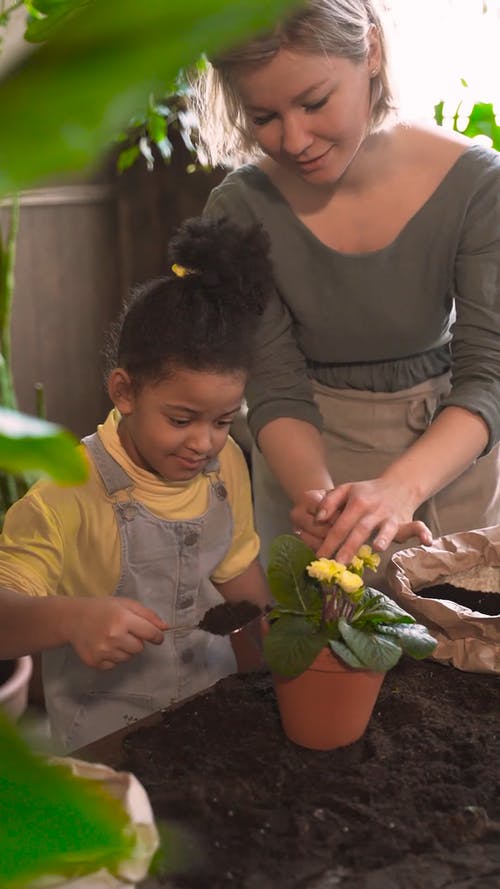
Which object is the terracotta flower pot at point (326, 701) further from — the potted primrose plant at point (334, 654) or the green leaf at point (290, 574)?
the green leaf at point (290, 574)

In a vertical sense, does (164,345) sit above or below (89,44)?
below

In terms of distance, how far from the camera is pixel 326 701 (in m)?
1.22

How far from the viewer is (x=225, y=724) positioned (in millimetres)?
1285

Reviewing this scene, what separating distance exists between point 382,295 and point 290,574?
0.78 metres

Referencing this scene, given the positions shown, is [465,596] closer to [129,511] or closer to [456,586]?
[456,586]

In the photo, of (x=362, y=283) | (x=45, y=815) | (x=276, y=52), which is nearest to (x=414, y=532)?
(x=362, y=283)

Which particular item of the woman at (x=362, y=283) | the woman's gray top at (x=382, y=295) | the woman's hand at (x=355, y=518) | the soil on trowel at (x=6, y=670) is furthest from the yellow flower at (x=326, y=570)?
the woman's gray top at (x=382, y=295)

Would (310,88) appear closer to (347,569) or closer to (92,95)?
(347,569)

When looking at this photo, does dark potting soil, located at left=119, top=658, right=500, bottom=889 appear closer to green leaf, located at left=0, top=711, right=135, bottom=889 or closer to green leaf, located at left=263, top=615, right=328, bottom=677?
green leaf, located at left=263, top=615, right=328, bottom=677

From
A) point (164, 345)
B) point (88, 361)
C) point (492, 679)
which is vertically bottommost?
point (88, 361)

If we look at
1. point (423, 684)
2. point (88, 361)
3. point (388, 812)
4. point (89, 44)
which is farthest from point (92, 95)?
point (88, 361)

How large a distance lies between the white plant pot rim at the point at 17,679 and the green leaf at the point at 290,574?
388mm

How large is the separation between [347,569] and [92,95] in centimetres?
114

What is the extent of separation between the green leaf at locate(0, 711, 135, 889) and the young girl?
4.25 feet
